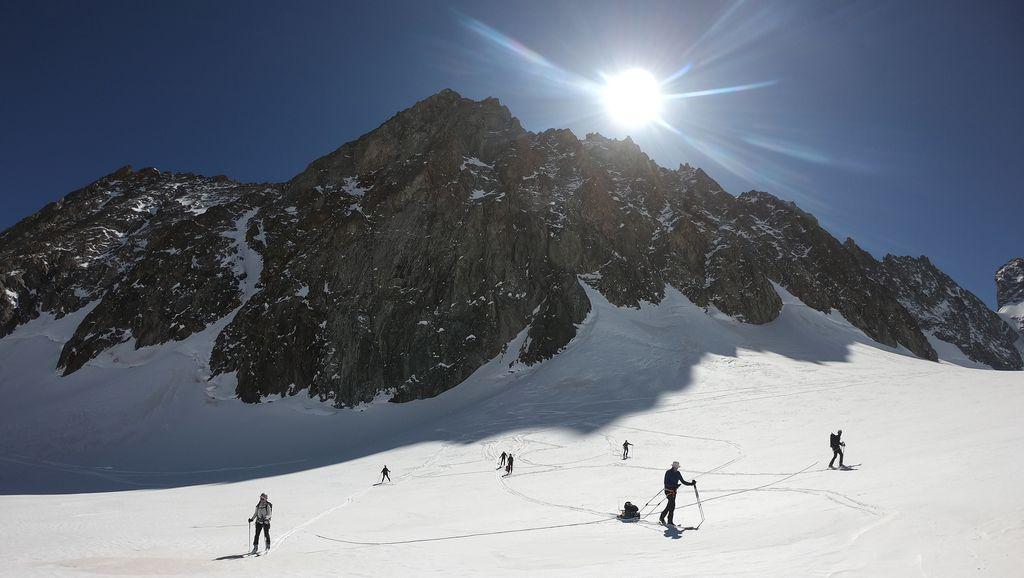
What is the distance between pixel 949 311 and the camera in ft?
423

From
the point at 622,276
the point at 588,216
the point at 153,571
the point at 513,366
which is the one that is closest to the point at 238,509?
the point at 153,571

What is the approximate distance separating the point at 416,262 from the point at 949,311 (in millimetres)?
144969

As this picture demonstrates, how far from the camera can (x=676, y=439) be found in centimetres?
2672

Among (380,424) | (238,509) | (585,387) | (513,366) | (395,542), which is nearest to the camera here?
(395,542)

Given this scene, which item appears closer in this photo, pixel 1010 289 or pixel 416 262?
pixel 416 262

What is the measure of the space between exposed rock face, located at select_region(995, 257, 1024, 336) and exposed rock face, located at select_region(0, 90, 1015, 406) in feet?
436

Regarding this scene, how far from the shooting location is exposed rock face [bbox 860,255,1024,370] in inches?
4656

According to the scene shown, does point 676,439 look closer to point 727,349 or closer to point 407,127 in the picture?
point 727,349

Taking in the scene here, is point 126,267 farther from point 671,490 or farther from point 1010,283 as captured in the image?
point 1010,283

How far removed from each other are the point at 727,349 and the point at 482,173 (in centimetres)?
4594

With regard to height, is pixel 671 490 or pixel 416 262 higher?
pixel 416 262

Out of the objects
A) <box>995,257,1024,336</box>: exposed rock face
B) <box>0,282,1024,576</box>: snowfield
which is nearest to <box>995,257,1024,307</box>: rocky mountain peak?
<box>995,257,1024,336</box>: exposed rock face

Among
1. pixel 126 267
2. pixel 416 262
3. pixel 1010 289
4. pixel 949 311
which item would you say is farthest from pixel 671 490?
pixel 1010 289

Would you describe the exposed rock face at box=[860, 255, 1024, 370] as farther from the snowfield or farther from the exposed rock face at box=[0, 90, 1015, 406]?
the snowfield
